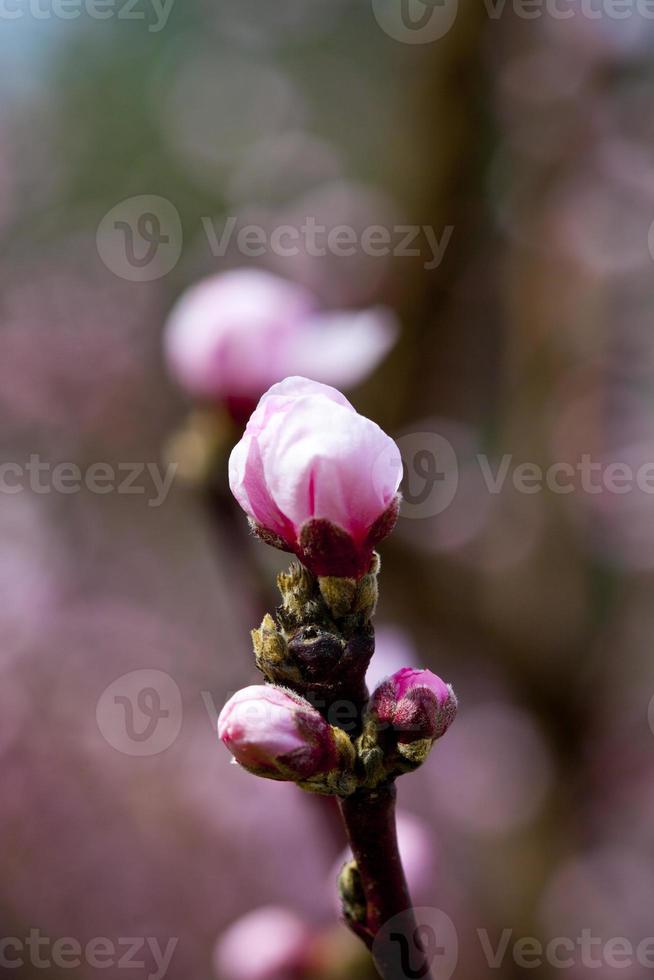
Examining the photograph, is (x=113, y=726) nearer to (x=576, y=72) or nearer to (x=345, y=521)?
(x=345, y=521)

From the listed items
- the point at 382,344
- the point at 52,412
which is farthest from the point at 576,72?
the point at 52,412

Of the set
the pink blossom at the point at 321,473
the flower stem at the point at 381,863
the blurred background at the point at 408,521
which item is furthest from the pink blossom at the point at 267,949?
the pink blossom at the point at 321,473

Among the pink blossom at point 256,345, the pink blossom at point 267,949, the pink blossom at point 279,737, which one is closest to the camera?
the pink blossom at point 279,737

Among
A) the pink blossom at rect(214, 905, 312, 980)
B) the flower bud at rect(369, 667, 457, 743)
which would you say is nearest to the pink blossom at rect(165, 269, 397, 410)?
the pink blossom at rect(214, 905, 312, 980)

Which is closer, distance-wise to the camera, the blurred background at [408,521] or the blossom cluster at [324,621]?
the blossom cluster at [324,621]

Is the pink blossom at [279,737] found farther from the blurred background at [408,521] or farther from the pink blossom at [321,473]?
the blurred background at [408,521]

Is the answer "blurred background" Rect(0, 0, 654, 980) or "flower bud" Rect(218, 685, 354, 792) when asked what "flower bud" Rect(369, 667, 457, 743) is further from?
"blurred background" Rect(0, 0, 654, 980)

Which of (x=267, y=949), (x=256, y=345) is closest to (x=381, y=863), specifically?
(x=267, y=949)

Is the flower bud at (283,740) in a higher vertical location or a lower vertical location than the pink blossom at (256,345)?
lower
